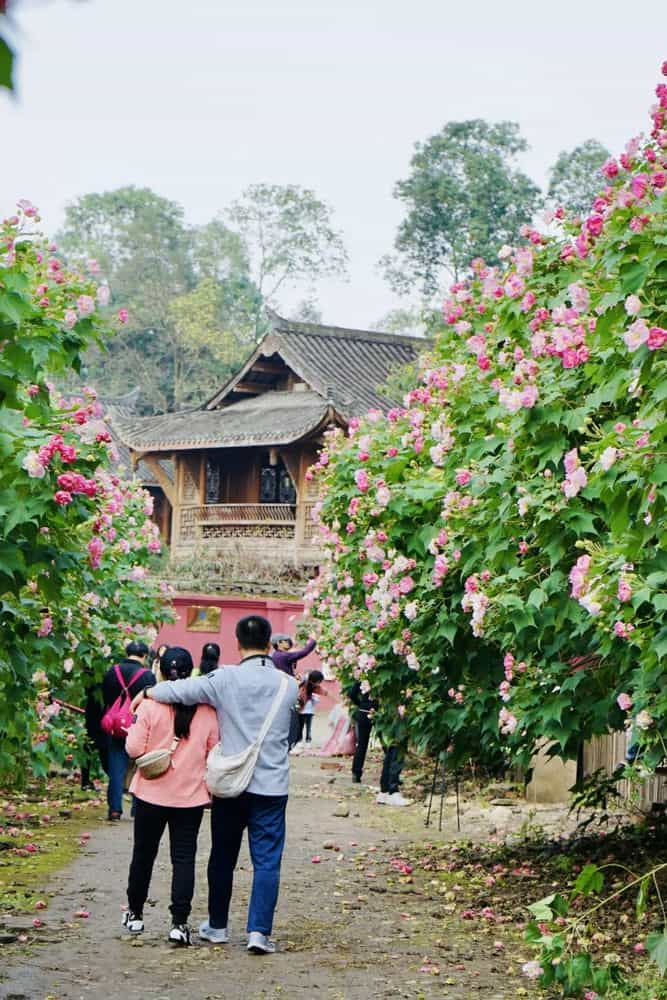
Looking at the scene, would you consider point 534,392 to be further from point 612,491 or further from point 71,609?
point 71,609

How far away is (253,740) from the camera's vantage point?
25.4 ft

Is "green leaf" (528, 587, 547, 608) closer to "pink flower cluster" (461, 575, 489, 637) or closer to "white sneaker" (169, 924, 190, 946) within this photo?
"pink flower cluster" (461, 575, 489, 637)

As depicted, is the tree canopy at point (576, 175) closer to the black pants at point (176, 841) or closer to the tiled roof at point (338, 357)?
the tiled roof at point (338, 357)

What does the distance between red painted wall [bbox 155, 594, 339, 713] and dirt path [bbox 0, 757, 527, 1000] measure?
2082cm

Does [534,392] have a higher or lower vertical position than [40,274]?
lower

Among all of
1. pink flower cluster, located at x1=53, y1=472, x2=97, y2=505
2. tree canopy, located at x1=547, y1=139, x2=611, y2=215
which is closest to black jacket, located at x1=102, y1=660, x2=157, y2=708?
pink flower cluster, located at x1=53, y1=472, x2=97, y2=505

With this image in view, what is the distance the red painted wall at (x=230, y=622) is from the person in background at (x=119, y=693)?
1781 cm

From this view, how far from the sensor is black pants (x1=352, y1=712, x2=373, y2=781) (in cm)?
1741

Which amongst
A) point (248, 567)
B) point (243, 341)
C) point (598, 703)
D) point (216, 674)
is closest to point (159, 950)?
point (216, 674)

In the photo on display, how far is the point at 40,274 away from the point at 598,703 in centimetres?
396

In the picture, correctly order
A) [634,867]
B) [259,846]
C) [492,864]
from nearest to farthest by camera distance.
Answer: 1. [259,846]
2. [634,867]
3. [492,864]

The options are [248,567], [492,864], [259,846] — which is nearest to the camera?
[259,846]

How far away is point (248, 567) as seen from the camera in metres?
35.4

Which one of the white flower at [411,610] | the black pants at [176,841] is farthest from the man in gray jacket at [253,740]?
the white flower at [411,610]
